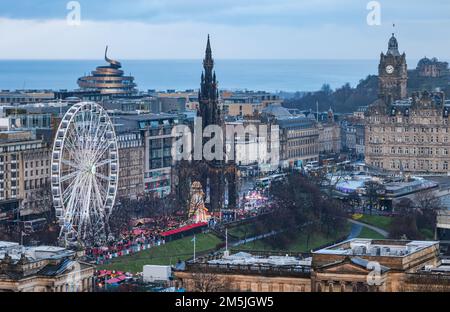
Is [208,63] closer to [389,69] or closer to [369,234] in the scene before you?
[369,234]

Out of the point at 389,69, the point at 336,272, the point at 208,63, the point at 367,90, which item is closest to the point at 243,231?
the point at 208,63

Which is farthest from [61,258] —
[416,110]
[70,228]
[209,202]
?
[416,110]

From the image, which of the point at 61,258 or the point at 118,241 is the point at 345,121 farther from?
the point at 61,258

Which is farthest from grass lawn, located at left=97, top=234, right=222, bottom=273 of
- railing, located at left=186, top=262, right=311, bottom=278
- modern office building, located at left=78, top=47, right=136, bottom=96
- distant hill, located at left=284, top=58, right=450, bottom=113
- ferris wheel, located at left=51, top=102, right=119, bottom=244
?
distant hill, located at left=284, top=58, right=450, bottom=113

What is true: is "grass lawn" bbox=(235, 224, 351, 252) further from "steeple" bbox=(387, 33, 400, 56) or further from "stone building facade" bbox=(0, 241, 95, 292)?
"steeple" bbox=(387, 33, 400, 56)

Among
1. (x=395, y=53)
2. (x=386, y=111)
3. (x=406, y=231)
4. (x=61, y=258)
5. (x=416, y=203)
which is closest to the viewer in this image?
(x=61, y=258)

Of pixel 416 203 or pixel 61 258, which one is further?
pixel 416 203

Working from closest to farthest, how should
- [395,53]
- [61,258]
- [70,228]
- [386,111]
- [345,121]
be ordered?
[61,258] → [70,228] → [386,111] → [395,53] → [345,121]

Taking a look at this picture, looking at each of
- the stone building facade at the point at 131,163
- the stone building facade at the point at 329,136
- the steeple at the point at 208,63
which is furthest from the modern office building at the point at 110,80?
the steeple at the point at 208,63
